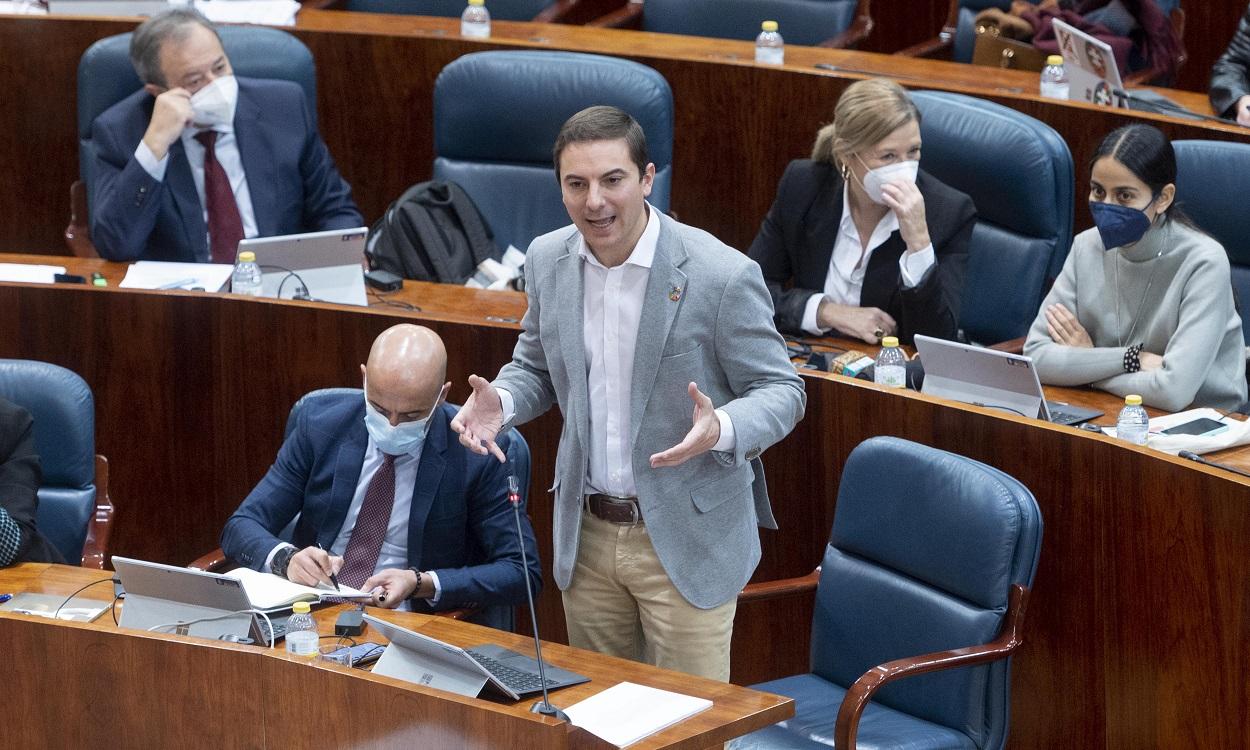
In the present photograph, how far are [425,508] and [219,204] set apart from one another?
144 centimetres

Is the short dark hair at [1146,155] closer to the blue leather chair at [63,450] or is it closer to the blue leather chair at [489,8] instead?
the blue leather chair at [63,450]

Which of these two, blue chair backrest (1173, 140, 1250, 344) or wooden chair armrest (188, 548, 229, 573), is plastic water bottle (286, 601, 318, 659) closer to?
wooden chair armrest (188, 548, 229, 573)

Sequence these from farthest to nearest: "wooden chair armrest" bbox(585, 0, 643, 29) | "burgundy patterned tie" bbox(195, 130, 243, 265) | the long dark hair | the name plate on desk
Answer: "wooden chair armrest" bbox(585, 0, 643, 29)
the name plate on desk
"burgundy patterned tie" bbox(195, 130, 243, 265)
the long dark hair

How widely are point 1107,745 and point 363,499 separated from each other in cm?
133

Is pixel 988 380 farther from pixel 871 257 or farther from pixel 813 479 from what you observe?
pixel 871 257

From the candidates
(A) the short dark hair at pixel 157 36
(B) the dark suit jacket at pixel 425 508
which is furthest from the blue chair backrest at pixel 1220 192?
(A) the short dark hair at pixel 157 36

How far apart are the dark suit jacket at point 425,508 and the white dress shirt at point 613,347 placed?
0.46 meters

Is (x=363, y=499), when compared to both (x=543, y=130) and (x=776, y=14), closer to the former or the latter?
(x=543, y=130)

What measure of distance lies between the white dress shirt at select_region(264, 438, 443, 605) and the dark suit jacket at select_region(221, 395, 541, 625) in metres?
0.02

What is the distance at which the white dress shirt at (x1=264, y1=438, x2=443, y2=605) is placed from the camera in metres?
2.98

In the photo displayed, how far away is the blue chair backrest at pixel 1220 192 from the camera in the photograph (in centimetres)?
358

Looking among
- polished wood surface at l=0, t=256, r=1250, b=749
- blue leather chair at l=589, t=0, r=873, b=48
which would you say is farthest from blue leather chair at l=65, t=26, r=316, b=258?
blue leather chair at l=589, t=0, r=873, b=48

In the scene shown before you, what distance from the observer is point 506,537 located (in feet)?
9.76

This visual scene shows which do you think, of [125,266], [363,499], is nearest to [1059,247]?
[363,499]
